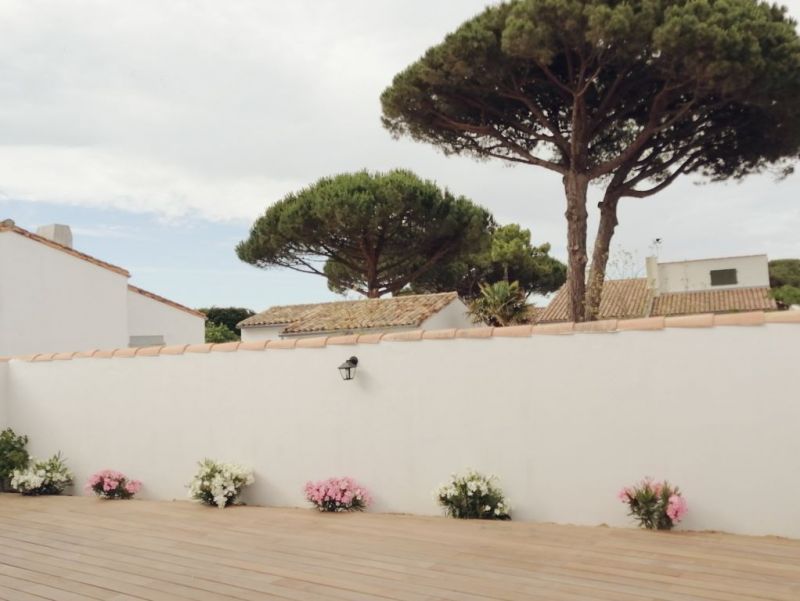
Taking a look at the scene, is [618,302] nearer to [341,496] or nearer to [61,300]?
[61,300]

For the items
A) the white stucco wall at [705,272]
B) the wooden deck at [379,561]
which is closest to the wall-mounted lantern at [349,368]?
the wooden deck at [379,561]

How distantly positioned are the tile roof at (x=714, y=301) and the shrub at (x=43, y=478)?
77.8 ft

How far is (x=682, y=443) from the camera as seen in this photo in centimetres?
548

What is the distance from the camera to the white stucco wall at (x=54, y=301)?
13.5 meters

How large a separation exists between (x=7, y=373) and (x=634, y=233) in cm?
1867

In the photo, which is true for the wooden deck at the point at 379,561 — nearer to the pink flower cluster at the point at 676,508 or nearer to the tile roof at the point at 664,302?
the pink flower cluster at the point at 676,508

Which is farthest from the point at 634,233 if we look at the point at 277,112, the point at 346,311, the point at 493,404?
the point at 493,404

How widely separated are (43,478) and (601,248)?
54.1 ft

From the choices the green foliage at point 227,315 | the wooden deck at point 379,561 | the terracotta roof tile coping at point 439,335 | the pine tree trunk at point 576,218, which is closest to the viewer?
the wooden deck at point 379,561

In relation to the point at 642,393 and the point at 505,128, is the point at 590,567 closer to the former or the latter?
the point at 642,393

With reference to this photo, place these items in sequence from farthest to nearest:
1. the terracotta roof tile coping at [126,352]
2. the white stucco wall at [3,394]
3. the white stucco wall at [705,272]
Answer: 1. the white stucco wall at [705,272]
2. the white stucco wall at [3,394]
3. the terracotta roof tile coping at [126,352]

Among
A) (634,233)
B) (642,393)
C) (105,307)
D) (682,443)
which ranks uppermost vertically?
(634,233)

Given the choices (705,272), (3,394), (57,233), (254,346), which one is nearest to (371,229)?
(57,233)

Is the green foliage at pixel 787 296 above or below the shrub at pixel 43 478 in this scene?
above
